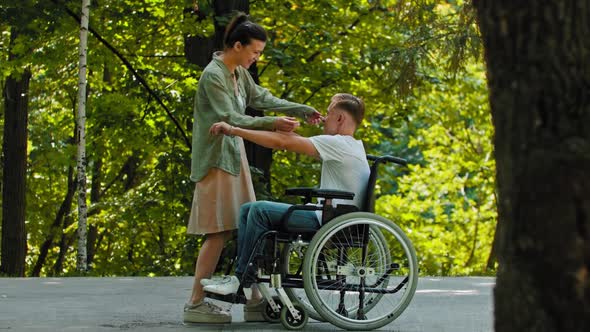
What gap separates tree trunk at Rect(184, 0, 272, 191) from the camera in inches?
540

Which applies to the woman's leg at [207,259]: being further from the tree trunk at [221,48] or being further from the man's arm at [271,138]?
the tree trunk at [221,48]

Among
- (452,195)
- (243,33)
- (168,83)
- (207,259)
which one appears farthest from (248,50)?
(452,195)

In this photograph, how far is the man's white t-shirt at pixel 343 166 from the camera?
672cm

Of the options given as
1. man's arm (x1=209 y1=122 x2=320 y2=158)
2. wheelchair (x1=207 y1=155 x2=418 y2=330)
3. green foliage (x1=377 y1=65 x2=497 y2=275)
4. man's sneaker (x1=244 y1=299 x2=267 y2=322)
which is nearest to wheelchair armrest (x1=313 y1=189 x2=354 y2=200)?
wheelchair (x1=207 y1=155 x2=418 y2=330)

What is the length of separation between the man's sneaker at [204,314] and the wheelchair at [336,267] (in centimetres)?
23

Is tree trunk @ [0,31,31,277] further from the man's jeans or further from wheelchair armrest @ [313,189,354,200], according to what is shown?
wheelchair armrest @ [313,189,354,200]

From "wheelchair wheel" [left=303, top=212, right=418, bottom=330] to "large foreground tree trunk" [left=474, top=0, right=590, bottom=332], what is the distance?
3072 mm

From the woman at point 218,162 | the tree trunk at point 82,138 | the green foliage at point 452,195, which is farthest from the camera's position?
the green foliage at point 452,195

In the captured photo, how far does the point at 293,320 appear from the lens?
6.70m

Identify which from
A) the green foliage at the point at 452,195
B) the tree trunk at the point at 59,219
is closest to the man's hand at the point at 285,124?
the tree trunk at the point at 59,219

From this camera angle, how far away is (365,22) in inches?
776

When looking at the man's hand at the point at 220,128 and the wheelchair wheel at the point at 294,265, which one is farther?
the wheelchair wheel at the point at 294,265

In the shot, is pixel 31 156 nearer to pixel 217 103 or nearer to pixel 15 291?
pixel 15 291

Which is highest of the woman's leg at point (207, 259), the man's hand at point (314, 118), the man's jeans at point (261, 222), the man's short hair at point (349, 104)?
the man's short hair at point (349, 104)
